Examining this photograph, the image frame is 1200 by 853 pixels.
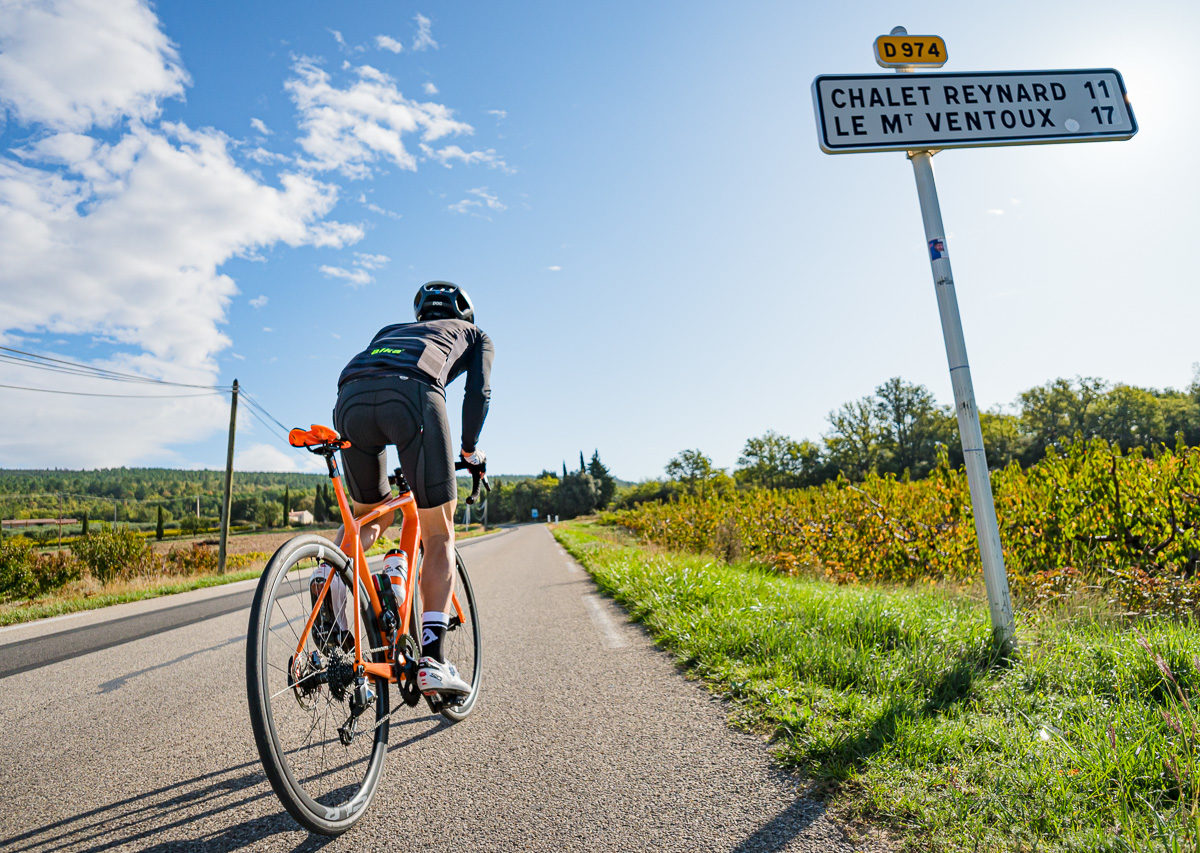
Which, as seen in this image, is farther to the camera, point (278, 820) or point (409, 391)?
point (409, 391)

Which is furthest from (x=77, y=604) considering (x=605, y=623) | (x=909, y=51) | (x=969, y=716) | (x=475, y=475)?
(x=909, y=51)

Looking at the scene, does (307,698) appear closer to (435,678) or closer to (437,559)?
(435,678)

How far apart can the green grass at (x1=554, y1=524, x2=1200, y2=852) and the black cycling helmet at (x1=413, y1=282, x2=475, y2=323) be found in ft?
8.12

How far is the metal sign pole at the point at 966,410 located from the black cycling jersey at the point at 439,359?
8.69ft

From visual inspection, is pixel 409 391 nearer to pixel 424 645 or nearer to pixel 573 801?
pixel 424 645

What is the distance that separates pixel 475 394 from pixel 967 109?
3333mm

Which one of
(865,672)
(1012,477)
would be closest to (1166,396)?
(1012,477)

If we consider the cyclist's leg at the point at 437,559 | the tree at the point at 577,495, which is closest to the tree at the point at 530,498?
the tree at the point at 577,495

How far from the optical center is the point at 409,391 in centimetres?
250

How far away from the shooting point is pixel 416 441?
8.38 ft

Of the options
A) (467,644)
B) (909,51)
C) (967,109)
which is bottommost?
(467,644)

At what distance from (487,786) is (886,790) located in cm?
141

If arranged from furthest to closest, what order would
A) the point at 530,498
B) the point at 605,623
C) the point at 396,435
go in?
1. the point at 530,498
2. the point at 605,623
3. the point at 396,435

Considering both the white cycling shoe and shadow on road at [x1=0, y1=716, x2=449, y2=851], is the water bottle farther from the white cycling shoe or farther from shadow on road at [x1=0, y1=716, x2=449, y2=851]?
shadow on road at [x1=0, y1=716, x2=449, y2=851]
